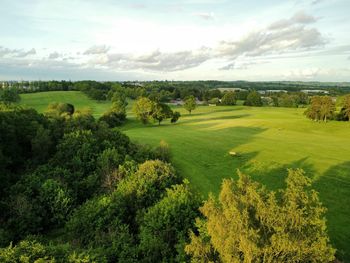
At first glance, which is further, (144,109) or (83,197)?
(144,109)

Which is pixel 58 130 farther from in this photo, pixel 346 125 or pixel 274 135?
pixel 346 125

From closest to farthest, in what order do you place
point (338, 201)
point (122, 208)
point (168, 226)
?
1. point (168, 226)
2. point (122, 208)
3. point (338, 201)

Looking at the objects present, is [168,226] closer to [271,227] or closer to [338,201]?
[271,227]

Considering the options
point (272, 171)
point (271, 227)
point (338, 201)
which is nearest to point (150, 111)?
point (272, 171)

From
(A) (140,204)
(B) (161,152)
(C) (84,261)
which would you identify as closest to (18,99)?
(B) (161,152)

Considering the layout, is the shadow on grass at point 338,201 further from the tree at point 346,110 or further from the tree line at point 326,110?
the tree at point 346,110

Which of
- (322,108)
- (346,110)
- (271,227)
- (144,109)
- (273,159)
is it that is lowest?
(273,159)

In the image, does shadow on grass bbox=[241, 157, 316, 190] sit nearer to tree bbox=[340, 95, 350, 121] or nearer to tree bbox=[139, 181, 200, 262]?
tree bbox=[139, 181, 200, 262]
